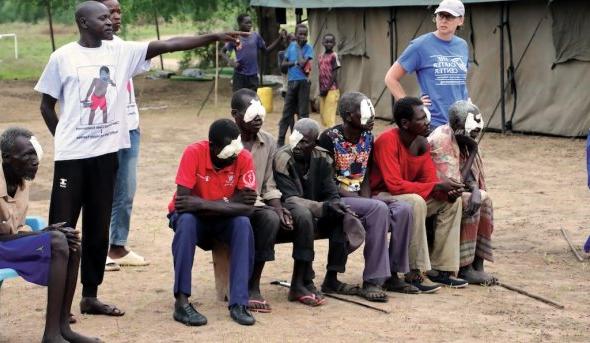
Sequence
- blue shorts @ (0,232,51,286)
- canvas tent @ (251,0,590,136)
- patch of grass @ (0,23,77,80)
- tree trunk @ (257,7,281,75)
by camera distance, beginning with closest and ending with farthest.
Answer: blue shorts @ (0,232,51,286) < canvas tent @ (251,0,590,136) < tree trunk @ (257,7,281,75) < patch of grass @ (0,23,77,80)

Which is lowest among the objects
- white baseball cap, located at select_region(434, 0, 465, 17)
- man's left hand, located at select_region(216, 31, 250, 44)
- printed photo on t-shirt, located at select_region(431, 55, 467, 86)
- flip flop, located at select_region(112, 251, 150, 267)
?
flip flop, located at select_region(112, 251, 150, 267)

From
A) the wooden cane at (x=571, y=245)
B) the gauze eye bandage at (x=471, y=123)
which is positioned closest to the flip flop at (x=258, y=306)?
the gauze eye bandage at (x=471, y=123)

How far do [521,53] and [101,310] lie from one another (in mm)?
10417

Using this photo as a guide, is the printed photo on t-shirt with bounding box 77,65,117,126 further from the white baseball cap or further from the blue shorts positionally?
the white baseball cap

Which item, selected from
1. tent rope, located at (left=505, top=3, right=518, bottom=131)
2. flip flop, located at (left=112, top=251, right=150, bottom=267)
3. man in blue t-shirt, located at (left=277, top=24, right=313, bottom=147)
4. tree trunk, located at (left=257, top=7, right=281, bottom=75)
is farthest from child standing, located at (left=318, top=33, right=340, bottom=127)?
flip flop, located at (left=112, top=251, right=150, bottom=267)

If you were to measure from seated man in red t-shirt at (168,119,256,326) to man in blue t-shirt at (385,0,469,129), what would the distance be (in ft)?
5.98

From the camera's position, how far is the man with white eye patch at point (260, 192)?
635 cm

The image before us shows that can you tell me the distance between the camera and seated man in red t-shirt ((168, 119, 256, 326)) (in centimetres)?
609

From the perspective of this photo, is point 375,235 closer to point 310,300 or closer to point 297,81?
point 310,300

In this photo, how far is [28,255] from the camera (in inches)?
213

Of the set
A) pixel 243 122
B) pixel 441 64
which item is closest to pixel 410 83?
pixel 441 64

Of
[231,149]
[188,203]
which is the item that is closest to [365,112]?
[231,149]

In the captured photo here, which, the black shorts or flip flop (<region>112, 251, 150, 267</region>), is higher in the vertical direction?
the black shorts

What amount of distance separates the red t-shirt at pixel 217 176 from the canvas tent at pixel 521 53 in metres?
9.31
